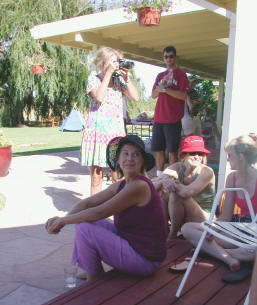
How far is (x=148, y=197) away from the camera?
2.20m

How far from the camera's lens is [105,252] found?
2201 mm

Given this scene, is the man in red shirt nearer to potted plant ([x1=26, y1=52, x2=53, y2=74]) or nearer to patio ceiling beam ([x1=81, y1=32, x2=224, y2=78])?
patio ceiling beam ([x1=81, y1=32, x2=224, y2=78])

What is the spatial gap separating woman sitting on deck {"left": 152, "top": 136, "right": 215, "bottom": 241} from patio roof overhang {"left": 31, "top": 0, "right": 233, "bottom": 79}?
1671 millimetres

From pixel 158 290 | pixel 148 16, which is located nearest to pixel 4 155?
pixel 148 16

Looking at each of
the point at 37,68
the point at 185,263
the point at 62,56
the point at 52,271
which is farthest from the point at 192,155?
the point at 62,56

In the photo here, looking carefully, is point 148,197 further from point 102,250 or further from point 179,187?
point 179,187

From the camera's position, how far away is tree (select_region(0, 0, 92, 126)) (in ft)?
59.1

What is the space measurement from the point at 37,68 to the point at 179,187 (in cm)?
1248

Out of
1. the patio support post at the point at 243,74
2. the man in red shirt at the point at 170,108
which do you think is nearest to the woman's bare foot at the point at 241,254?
the patio support post at the point at 243,74

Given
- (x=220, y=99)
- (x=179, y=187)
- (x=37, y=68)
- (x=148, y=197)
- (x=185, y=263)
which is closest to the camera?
(x=148, y=197)

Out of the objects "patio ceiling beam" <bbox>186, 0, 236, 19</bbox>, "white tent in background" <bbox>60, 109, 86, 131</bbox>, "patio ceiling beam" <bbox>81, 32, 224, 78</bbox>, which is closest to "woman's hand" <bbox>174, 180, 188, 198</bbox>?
"patio ceiling beam" <bbox>186, 0, 236, 19</bbox>

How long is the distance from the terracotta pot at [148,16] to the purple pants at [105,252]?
9.77ft

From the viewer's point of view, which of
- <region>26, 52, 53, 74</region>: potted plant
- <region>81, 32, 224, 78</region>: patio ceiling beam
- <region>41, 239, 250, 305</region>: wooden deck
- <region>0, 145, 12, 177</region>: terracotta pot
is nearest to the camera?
<region>41, 239, 250, 305</region>: wooden deck

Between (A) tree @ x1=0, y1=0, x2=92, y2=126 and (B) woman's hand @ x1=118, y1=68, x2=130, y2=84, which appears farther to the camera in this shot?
(A) tree @ x1=0, y1=0, x2=92, y2=126
